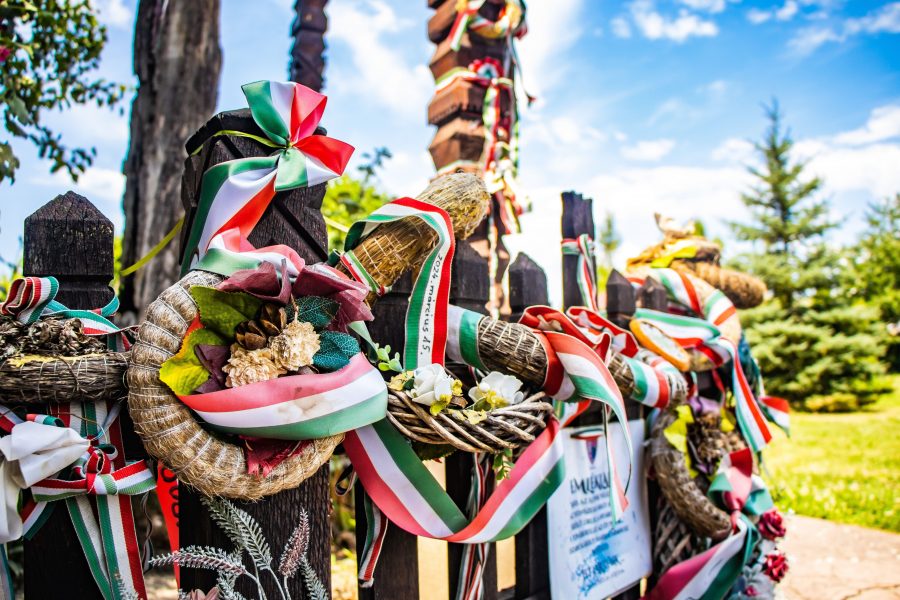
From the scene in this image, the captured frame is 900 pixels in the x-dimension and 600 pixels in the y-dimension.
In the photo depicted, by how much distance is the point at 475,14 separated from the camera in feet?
12.0

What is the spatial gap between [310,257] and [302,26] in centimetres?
340

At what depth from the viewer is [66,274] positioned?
3.63ft

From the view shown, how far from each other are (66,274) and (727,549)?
7.28ft

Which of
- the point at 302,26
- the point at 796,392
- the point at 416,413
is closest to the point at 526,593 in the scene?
the point at 416,413

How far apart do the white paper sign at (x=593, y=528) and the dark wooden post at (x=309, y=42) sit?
3.13m

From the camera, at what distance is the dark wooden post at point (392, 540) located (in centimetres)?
141

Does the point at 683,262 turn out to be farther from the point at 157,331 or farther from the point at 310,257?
the point at 157,331

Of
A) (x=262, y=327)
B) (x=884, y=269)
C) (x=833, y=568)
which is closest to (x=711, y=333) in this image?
(x=262, y=327)

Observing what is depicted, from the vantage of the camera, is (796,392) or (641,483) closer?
(641,483)

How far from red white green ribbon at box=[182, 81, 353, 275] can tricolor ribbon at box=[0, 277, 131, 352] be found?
0.19 metres

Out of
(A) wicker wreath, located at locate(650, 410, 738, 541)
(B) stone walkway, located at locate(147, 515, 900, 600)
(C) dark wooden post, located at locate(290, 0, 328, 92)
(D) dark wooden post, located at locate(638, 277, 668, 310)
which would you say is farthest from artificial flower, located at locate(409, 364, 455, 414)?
(C) dark wooden post, located at locate(290, 0, 328, 92)

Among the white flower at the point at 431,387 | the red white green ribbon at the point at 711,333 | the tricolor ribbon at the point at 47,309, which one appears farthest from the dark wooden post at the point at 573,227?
the tricolor ribbon at the point at 47,309

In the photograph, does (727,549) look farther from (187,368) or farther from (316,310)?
(187,368)

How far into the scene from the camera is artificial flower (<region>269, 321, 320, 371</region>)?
0.99 meters
